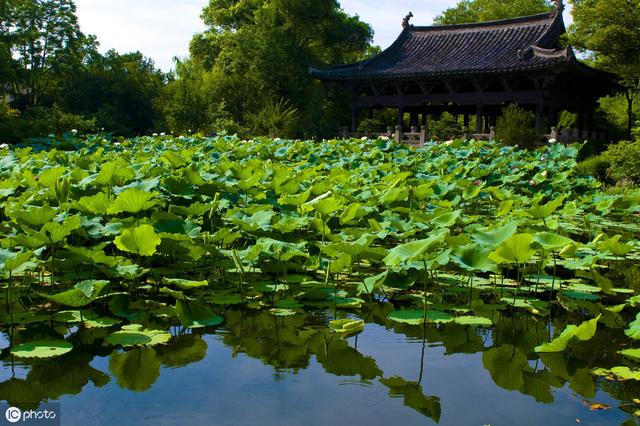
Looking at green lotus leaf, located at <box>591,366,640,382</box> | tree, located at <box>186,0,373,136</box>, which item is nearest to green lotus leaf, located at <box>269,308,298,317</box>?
green lotus leaf, located at <box>591,366,640,382</box>

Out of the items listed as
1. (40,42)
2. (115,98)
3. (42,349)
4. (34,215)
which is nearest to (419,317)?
(42,349)

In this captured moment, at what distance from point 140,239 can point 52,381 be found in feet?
2.47

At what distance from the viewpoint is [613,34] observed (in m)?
17.8

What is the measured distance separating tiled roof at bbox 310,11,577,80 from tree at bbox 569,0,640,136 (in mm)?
1050

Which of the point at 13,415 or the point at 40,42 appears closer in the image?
the point at 13,415

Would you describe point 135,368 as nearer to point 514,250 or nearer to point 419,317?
point 419,317

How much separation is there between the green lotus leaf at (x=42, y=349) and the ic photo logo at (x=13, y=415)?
0.89 feet

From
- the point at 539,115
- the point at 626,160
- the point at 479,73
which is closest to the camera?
the point at 626,160

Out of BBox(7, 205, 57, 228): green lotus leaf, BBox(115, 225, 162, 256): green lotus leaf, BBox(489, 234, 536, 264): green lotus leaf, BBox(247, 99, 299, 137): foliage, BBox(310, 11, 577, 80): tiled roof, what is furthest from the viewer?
BBox(247, 99, 299, 137): foliage

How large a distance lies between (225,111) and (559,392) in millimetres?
22430

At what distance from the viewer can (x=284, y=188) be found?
4859mm

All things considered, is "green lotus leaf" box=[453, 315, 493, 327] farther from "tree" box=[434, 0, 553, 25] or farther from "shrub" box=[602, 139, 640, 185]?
"tree" box=[434, 0, 553, 25]

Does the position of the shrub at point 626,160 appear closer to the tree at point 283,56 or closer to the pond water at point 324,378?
the pond water at point 324,378

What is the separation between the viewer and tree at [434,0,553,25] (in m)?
33.0
